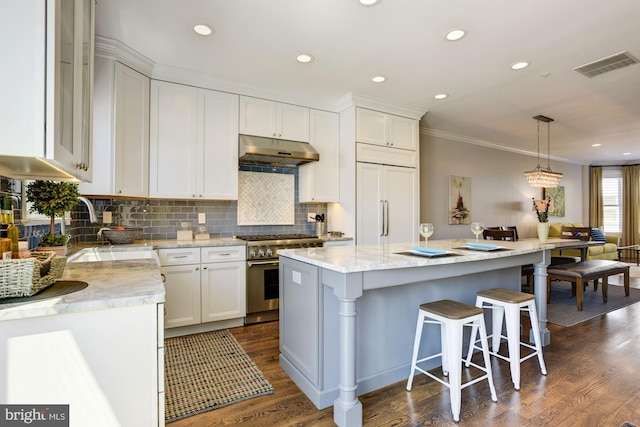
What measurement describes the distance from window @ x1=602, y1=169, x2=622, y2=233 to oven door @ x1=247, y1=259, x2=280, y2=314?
9.61 metres

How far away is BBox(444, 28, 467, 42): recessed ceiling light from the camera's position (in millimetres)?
2549

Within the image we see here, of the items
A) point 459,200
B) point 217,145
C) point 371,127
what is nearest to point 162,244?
point 217,145

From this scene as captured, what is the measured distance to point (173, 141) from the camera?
3.32 m

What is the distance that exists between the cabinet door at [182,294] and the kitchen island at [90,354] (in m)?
1.92

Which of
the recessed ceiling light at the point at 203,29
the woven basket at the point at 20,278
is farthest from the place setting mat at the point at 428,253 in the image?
the recessed ceiling light at the point at 203,29

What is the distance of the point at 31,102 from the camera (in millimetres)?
1027

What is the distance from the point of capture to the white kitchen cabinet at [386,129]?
4.07 meters

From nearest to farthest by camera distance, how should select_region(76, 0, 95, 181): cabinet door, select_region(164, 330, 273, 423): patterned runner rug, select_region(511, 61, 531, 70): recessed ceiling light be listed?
select_region(76, 0, 95, 181): cabinet door < select_region(164, 330, 273, 423): patterned runner rug < select_region(511, 61, 531, 70): recessed ceiling light

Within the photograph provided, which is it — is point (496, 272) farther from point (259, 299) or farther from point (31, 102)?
point (31, 102)

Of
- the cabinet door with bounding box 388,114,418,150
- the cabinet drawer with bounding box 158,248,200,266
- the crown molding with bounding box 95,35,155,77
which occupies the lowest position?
the cabinet drawer with bounding box 158,248,200,266

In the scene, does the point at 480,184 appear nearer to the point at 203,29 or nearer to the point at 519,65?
the point at 519,65

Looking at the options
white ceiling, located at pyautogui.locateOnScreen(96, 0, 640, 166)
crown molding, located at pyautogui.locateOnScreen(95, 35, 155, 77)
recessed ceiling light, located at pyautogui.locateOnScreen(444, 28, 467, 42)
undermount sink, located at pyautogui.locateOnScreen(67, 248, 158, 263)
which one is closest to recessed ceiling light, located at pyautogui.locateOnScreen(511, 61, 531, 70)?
white ceiling, located at pyautogui.locateOnScreen(96, 0, 640, 166)

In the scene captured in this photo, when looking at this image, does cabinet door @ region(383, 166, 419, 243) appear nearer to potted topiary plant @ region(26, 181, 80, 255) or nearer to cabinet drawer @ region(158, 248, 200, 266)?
cabinet drawer @ region(158, 248, 200, 266)

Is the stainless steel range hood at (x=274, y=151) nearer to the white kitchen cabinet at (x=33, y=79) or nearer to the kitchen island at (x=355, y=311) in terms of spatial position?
the kitchen island at (x=355, y=311)
